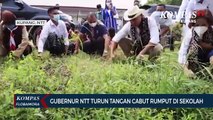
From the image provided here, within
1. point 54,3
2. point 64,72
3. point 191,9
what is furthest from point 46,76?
point 191,9

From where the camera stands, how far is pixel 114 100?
10.3 feet

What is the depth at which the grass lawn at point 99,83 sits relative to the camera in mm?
3281

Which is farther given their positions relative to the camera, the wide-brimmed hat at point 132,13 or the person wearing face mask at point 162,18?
the wide-brimmed hat at point 132,13

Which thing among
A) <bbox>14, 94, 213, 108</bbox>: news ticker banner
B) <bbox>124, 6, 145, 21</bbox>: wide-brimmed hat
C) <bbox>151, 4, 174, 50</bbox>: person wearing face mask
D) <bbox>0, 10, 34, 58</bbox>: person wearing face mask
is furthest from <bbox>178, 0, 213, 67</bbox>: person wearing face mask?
<bbox>0, 10, 34, 58</bbox>: person wearing face mask

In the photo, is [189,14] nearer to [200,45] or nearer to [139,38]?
[200,45]

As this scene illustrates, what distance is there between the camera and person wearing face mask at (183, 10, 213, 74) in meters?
3.84

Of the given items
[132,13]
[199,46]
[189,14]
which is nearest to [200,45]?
[199,46]

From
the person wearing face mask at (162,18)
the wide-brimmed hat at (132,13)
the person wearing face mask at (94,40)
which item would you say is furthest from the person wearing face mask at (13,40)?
the person wearing face mask at (162,18)

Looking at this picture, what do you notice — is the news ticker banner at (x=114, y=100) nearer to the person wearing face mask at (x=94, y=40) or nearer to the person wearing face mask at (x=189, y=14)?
the person wearing face mask at (x=189, y=14)

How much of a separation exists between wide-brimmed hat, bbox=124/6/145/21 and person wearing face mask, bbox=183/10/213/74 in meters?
0.56

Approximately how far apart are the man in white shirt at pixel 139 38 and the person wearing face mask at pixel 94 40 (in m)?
0.17

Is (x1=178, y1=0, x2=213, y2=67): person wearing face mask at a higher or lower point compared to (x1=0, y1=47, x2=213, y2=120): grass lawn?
higher

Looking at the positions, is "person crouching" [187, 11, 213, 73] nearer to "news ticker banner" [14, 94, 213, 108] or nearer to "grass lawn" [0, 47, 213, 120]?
"grass lawn" [0, 47, 213, 120]

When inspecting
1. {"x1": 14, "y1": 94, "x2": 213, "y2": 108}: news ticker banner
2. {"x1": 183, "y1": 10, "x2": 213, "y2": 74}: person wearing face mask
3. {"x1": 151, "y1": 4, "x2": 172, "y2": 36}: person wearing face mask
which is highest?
{"x1": 151, "y1": 4, "x2": 172, "y2": 36}: person wearing face mask
